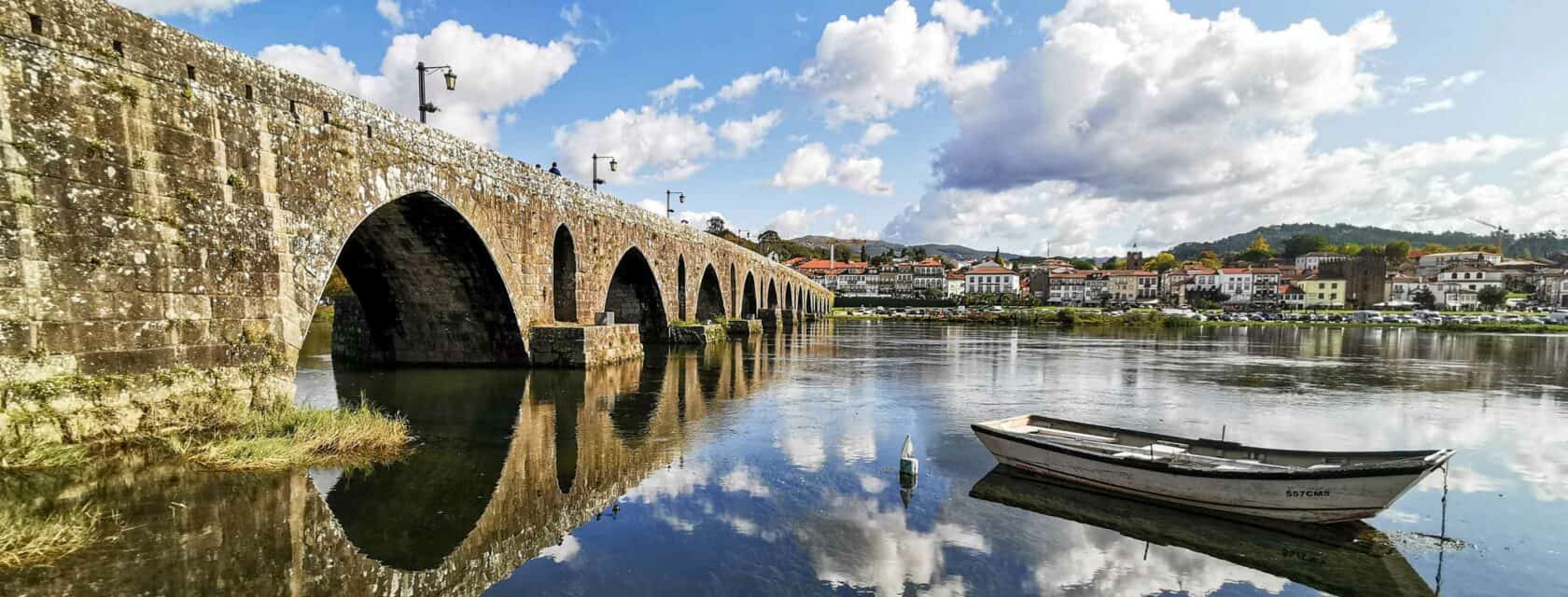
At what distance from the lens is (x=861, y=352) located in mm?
33125

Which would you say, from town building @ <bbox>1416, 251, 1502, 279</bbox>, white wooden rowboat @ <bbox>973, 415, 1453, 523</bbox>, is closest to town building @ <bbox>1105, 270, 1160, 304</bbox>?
town building @ <bbox>1416, 251, 1502, 279</bbox>

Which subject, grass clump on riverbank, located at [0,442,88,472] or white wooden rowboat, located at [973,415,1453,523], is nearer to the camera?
grass clump on riverbank, located at [0,442,88,472]

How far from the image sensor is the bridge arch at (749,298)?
5419cm

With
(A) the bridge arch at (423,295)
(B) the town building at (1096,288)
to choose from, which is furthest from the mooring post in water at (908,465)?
(B) the town building at (1096,288)

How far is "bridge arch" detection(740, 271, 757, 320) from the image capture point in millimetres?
54188

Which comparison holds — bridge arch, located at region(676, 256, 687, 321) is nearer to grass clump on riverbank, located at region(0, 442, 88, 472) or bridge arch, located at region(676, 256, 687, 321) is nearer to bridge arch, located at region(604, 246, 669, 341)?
bridge arch, located at region(604, 246, 669, 341)

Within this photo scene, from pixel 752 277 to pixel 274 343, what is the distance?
43707 mm

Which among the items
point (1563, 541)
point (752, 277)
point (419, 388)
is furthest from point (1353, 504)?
point (752, 277)

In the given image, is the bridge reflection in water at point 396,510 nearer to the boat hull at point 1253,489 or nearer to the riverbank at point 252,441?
the riverbank at point 252,441

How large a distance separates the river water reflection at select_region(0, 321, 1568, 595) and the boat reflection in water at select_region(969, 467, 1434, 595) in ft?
0.12

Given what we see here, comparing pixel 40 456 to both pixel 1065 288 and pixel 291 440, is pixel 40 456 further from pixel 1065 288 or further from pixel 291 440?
pixel 1065 288

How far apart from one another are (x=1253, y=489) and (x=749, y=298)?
4920 centimetres

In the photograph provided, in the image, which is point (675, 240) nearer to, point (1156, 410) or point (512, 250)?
point (512, 250)

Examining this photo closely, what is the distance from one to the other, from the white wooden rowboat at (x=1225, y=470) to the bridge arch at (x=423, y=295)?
46.4ft
